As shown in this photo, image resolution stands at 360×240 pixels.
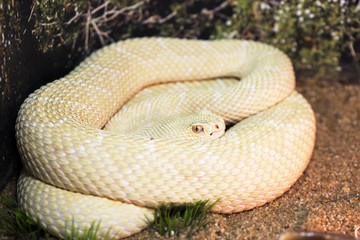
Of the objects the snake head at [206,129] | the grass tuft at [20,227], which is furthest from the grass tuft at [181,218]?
the grass tuft at [20,227]

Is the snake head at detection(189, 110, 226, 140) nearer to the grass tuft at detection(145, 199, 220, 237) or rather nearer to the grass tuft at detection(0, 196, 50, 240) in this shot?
the grass tuft at detection(145, 199, 220, 237)

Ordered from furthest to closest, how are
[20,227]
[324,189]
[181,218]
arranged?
[324,189] < [181,218] < [20,227]

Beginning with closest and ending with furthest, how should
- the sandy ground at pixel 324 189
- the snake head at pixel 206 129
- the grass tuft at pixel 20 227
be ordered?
1. the grass tuft at pixel 20 227
2. the sandy ground at pixel 324 189
3. the snake head at pixel 206 129

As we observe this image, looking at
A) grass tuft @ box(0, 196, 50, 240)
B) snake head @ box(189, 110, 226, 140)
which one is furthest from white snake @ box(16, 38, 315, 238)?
snake head @ box(189, 110, 226, 140)

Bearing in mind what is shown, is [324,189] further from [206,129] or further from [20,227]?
[20,227]

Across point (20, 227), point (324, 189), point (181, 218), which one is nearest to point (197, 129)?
point (181, 218)

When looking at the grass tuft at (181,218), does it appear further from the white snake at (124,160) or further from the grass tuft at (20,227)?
the grass tuft at (20,227)

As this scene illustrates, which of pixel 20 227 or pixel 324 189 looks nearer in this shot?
pixel 20 227
